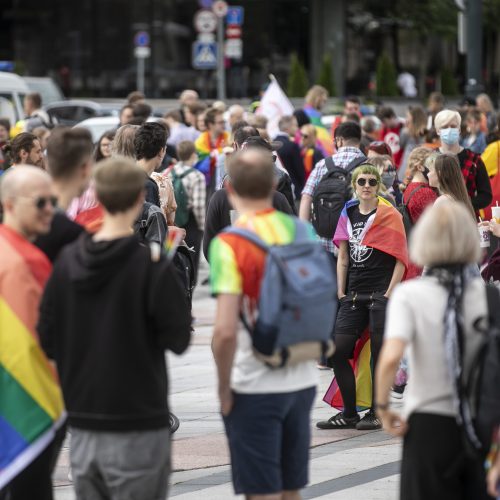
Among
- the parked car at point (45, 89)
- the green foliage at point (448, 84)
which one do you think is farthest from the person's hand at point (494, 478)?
the green foliage at point (448, 84)

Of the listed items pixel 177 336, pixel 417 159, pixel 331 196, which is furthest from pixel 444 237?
pixel 331 196

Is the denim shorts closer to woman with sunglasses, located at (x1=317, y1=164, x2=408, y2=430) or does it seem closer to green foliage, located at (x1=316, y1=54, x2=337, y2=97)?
woman with sunglasses, located at (x1=317, y1=164, x2=408, y2=430)

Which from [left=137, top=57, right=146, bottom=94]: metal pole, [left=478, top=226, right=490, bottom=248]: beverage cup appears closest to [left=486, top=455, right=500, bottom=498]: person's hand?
[left=478, top=226, right=490, bottom=248]: beverage cup

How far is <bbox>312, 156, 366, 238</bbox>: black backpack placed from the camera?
35.9ft

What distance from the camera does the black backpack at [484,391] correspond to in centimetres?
499

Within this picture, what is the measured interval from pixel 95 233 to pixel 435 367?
1331mm

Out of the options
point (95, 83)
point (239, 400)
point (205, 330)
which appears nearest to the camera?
point (239, 400)

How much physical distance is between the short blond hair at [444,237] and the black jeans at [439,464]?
557mm

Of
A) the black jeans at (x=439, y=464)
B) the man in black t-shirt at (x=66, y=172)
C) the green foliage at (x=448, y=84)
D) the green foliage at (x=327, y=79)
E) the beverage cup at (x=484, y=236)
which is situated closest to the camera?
the black jeans at (x=439, y=464)

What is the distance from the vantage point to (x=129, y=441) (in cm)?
511

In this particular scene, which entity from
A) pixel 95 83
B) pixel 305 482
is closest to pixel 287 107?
pixel 305 482

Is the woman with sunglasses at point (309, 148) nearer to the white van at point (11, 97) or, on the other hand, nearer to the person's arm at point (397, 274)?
the person's arm at point (397, 274)

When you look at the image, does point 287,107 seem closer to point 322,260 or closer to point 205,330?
point 205,330

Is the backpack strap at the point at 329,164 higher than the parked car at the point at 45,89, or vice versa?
the backpack strap at the point at 329,164
